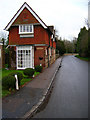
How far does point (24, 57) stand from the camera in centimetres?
1472

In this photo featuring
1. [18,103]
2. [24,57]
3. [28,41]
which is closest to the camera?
[18,103]

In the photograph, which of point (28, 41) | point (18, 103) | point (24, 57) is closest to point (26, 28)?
point (28, 41)

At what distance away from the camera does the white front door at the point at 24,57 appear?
48.0 ft

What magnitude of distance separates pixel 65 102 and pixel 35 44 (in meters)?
10.5

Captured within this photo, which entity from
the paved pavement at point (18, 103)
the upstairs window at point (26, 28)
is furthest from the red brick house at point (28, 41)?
the paved pavement at point (18, 103)

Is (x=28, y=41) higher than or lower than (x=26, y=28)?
lower

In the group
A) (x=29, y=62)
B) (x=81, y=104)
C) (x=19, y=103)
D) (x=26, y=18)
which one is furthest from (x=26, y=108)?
(x=26, y=18)

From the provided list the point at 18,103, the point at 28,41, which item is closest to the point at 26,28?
the point at 28,41

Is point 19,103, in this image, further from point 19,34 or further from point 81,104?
point 19,34

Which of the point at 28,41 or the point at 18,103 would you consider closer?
the point at 18,103

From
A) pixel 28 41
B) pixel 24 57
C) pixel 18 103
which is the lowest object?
pixel 18 103

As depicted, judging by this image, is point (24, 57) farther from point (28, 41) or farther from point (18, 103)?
point (18, 103)

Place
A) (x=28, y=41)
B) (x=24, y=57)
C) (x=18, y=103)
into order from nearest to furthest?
(x=18, y=103) → (x=24, y=57) → (x=28, y=41)

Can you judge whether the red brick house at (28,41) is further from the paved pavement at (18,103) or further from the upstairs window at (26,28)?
the paved pavement at (18,103)
